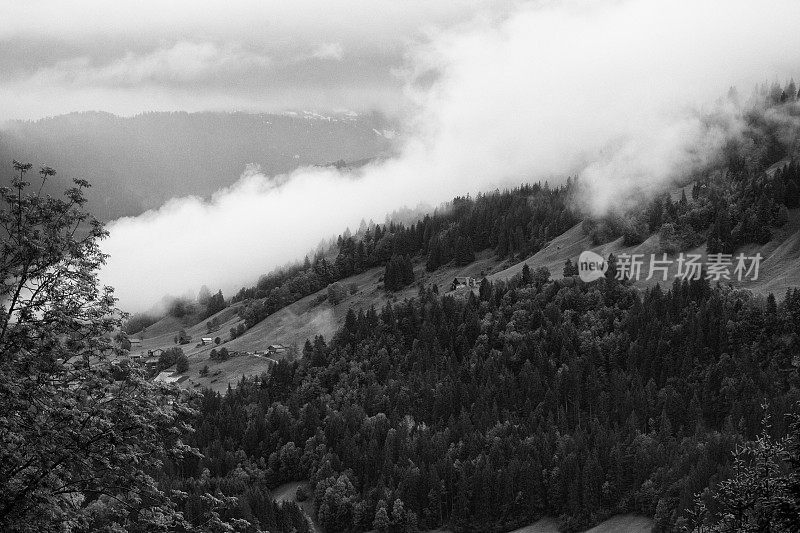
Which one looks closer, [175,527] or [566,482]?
[175,527]

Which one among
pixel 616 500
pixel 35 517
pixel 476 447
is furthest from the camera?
pixel 476 447

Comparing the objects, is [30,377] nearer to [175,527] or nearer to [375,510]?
[175,527]

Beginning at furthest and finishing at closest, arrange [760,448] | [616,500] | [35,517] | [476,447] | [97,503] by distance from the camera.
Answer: [476,447] < [616,500] < [760,448] < [97,503] < [35,517]

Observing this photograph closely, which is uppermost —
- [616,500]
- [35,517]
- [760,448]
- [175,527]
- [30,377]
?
[30,377]

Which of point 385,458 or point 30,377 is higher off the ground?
point 30,377

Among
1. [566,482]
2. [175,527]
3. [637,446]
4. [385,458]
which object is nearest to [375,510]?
[385,458]

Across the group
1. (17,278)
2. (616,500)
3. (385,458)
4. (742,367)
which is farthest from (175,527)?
(742,367)

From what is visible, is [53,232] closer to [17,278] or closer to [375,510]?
[17,278]
